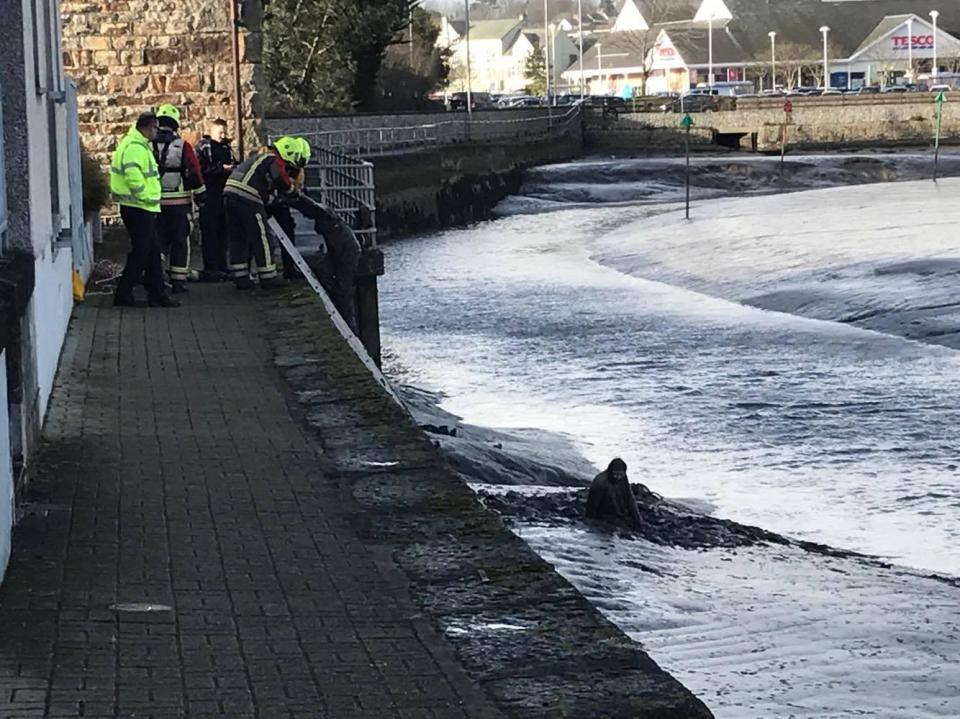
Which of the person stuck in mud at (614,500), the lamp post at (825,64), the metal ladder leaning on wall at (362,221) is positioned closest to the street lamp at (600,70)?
the lamp post at (825,64)

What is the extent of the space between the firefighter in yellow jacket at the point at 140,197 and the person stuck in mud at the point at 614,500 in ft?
16.3

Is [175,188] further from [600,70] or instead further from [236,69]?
[600,70]

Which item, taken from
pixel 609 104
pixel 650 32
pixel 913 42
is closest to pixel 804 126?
pixel 609 104

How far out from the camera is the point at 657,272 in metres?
34.3

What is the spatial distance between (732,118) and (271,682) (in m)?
76.1

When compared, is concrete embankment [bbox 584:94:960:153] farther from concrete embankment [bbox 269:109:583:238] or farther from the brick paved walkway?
the brick paved walkway

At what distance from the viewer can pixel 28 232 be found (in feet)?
28.0

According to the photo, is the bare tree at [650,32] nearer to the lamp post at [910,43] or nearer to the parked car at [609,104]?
the lamp post at [910,43]

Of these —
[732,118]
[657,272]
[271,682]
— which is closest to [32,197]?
[271,682]

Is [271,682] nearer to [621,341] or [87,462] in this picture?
[87,462]

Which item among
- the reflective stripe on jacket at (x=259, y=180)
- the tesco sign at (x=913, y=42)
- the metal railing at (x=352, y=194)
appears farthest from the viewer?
the tesco sign at (x=913, y=42)

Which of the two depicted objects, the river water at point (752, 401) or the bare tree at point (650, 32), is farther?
the bare tree at point (650, 32)

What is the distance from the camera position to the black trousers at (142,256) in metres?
14.8

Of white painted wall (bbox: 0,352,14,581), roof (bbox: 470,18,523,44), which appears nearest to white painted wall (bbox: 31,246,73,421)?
white painted wall (bbox: 0,352,14,581)
